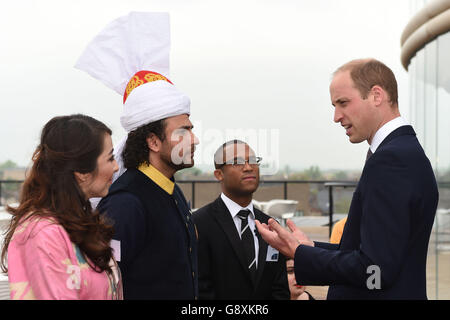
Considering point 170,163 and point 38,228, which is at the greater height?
point 170,163

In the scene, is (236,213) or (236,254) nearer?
(236,254)

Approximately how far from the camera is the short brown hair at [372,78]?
2.13 meters

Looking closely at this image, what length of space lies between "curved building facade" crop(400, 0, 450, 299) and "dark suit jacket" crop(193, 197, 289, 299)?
19.0 feet

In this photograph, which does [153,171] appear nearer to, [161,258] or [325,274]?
[161,258]

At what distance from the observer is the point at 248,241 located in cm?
314

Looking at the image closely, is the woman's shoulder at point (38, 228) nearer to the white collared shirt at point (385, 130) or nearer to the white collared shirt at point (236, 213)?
the white collared shirt at point (385, 130)

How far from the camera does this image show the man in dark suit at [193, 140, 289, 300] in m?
2.97

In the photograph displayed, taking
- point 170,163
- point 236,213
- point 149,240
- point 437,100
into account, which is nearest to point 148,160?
point 170,163

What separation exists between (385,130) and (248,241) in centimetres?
132

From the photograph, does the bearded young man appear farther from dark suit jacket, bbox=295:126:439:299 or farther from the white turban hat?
dark suit jacket, bbox=295:126:439:299

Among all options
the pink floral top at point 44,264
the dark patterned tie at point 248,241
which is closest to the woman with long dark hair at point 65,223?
the pink floral top at point 44,264

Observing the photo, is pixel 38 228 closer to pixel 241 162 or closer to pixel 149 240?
pixel 149 240

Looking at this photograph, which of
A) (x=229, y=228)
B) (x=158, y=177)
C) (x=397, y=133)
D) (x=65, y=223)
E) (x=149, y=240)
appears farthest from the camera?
(x=229, y=228)
